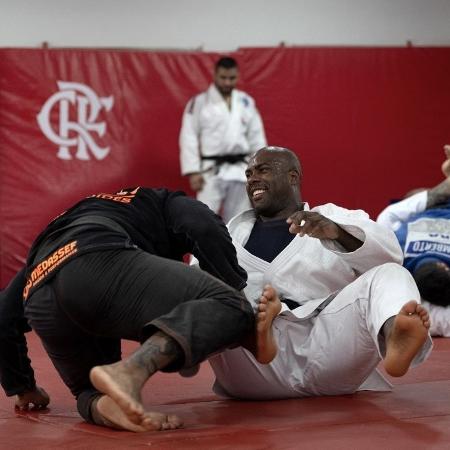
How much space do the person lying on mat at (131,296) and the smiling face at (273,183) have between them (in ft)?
2.53

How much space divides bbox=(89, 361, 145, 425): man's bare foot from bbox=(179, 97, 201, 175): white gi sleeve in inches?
225

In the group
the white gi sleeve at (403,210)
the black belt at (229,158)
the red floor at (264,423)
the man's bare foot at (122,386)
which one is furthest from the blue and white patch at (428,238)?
the man's bare foot at (122,386)

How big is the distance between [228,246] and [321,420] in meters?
0.60

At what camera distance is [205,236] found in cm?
312

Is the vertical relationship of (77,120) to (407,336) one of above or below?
above

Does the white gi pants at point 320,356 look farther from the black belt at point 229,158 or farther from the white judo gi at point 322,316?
the black belt at point 229,158

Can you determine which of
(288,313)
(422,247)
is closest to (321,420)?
(288,313)

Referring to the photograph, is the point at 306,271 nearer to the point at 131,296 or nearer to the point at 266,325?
the point at 266,325

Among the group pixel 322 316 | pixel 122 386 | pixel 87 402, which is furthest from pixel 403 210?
pixel 122 386

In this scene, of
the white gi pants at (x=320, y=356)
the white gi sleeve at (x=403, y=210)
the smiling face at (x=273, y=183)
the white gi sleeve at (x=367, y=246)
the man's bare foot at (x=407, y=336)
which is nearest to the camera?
the man's bare foot at (x=407, y=336)

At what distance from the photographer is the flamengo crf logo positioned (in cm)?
855

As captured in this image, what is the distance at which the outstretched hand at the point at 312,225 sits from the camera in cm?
332

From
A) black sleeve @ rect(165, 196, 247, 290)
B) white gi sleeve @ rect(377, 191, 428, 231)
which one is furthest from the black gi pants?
white gi sleeve @ rect(377, 191, 428, 231)

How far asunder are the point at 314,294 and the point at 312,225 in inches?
18.9
